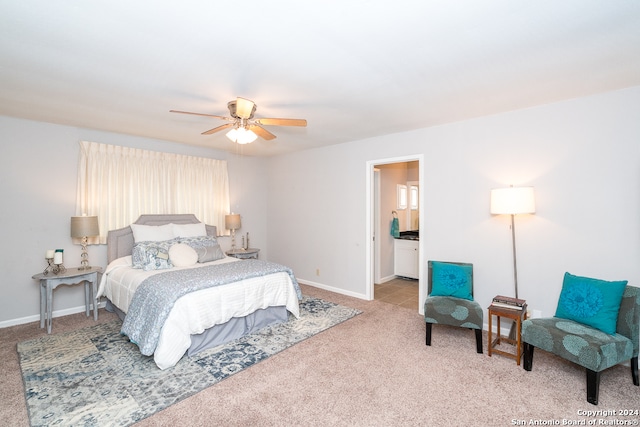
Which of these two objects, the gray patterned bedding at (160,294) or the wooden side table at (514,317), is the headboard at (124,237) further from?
the wooden side table at (514,317)

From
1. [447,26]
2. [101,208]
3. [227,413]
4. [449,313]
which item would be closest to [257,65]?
[447,26]

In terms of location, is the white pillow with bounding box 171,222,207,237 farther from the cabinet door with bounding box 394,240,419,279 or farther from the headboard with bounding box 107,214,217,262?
the cabinet door with bounding box 394,240,419,279

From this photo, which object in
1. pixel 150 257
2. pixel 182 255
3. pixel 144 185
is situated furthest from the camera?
pixel 144 185

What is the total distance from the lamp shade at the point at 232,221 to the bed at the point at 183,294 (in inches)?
28.2

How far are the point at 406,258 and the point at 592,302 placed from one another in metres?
3.54

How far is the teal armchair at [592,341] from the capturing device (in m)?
2.16

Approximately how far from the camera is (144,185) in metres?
4.56

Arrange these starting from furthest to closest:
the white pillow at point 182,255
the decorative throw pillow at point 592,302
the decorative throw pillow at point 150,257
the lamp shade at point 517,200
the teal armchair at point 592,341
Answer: the white pillow at point 182,255
the decorative throw pillow at point 150,257
the lamp shade at point 517,200
the decorative throw pillow at point 592,302
the teal armchair at point 592,341

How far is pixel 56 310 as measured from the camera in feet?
12.8

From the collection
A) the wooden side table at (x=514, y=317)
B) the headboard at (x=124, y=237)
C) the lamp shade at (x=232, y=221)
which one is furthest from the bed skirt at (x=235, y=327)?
the wooden side table at (x=514, y=317)

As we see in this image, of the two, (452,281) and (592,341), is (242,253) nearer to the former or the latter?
(452,281)

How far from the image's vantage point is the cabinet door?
586 cm

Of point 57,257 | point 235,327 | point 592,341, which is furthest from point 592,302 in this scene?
point 57,257

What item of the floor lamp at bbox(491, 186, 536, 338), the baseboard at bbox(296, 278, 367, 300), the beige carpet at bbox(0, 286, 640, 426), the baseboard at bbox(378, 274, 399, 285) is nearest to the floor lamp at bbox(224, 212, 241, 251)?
the baseboard at bbox(296, 278, 367, 300)
